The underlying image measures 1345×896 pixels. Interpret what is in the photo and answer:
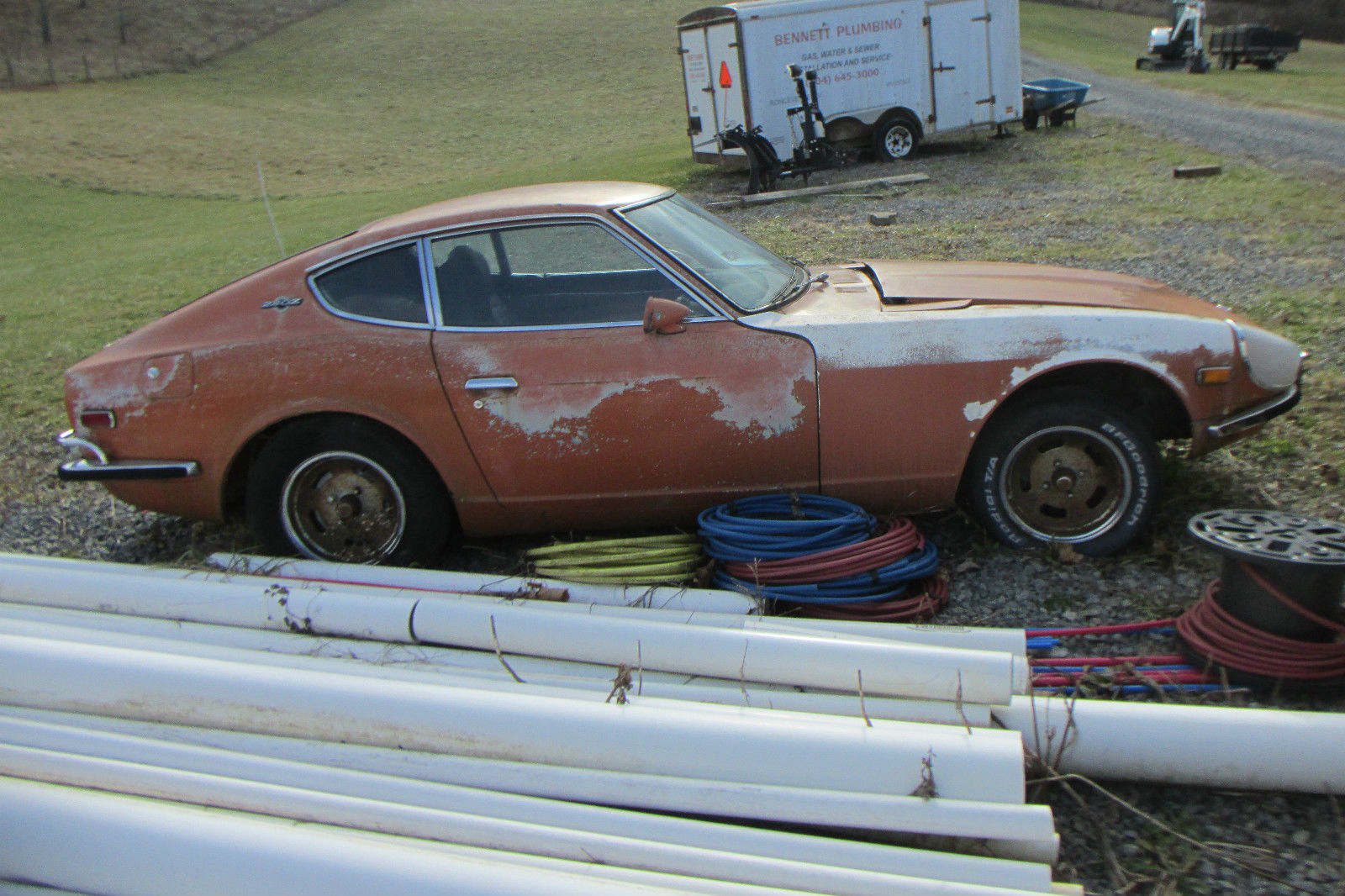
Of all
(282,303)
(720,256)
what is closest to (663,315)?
(720,256)

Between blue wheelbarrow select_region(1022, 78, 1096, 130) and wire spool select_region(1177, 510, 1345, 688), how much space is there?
16.6 metres

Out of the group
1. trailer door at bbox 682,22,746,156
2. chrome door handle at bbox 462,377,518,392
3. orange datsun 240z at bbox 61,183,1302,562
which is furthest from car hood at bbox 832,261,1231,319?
trailer door at bbox 682,22,746,156

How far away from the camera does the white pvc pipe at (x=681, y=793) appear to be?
2207 millimetres

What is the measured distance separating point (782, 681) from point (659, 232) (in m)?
1.85

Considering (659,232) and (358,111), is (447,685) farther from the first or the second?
(358,111)

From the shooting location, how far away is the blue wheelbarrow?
57.4 feet

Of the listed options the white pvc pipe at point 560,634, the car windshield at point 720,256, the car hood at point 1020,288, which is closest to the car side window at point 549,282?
the car windshield at point 720,256

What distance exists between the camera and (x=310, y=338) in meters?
3.75

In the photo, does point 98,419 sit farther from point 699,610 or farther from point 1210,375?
point 1210,375

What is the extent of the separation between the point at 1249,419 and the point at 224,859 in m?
3.53

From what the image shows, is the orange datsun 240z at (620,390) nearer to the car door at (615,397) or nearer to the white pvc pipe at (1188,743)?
the car door at (615,397)

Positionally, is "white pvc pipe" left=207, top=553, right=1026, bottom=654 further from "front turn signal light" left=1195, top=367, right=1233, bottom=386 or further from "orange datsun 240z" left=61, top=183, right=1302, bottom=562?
"front turn signal light" left=1195, top=367, right=1233, bottom=386

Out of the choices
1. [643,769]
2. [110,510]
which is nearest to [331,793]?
[643,769]

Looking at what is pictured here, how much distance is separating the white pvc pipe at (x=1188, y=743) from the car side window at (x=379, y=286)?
2.56 metres
